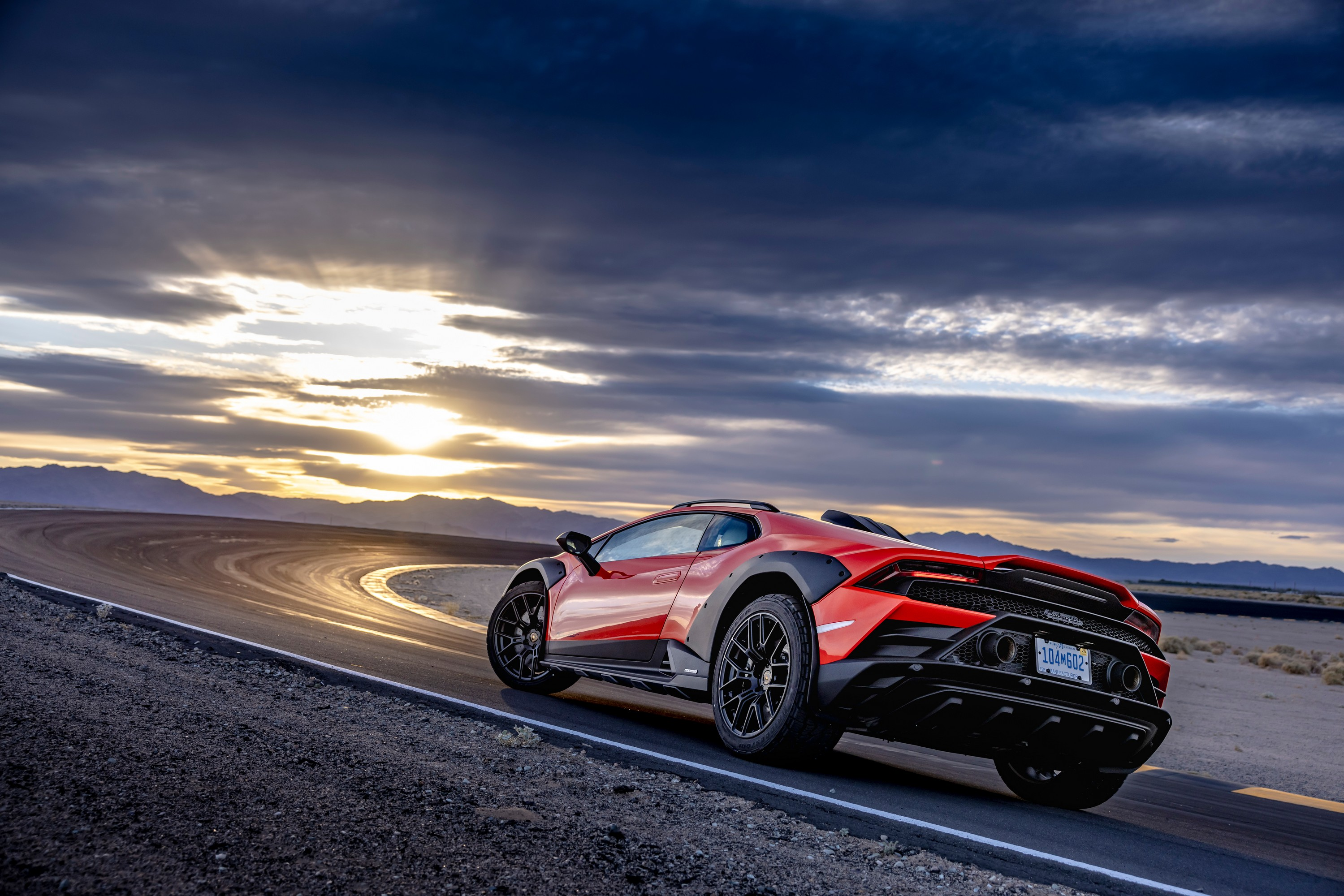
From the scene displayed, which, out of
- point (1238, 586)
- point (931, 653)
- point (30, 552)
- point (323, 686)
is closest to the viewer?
point (931, 653)

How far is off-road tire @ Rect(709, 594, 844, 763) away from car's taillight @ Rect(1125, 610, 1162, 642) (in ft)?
5.83

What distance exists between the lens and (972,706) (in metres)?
4.95

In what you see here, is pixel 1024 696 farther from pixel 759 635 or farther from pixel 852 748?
pixel 852 748

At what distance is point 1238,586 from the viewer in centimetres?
13812

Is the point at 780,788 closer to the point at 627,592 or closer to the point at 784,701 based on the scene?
the point at 784,701

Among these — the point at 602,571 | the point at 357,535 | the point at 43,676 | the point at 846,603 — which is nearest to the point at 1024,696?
the point at 846,603

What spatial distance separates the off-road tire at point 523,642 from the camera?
796cm

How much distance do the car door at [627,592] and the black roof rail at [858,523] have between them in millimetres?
892

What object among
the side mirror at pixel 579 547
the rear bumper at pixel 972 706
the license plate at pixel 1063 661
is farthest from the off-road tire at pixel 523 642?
the license plate at pixel 1063 661

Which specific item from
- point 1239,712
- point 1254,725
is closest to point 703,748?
point 1254,725

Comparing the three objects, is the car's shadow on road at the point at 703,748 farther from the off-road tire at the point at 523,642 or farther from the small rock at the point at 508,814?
the small rock at the point at 508,814

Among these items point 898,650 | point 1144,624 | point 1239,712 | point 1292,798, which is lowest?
point 1239,712

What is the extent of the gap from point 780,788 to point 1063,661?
159 centimetres

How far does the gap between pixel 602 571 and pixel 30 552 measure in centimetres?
1752
